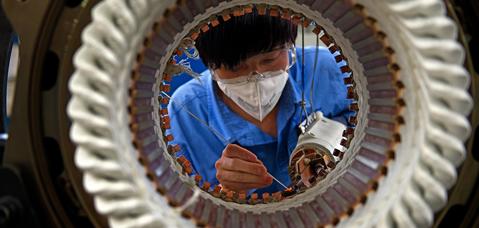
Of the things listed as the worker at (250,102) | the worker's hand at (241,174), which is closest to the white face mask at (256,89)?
the worker at (250,102)

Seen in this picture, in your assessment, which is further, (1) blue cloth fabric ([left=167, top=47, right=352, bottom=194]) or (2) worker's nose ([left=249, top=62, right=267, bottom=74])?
(1) blue cloth fabric ([left=167, top=47, right=352, bottom=194])

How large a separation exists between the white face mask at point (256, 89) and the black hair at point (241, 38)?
40 mm

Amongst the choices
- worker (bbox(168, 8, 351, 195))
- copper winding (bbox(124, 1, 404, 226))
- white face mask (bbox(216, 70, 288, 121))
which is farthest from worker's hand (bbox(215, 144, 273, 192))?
copper winding (bbox(124, 1, 404, 226))

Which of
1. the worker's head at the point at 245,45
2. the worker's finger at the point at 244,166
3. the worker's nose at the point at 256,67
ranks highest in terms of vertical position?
the worker's head at the point at 245,45

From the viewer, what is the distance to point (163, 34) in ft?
1.52

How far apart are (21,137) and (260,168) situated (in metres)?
0.64

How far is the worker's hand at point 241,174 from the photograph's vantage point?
993mm

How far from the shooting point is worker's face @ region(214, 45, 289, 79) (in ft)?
3.14

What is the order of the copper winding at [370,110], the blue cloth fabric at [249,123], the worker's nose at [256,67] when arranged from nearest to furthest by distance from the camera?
the copper winding at [370,110] < the worker's nose at [256,67] < the blue cloth fabric at [249,123]

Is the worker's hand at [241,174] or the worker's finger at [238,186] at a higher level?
the worker's hand at [241,174]

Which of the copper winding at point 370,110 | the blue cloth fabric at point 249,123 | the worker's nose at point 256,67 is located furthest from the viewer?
the blue cloth fabric at point 249,123

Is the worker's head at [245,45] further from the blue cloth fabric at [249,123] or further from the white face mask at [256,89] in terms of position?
the blue cloth fabric at [249,123]

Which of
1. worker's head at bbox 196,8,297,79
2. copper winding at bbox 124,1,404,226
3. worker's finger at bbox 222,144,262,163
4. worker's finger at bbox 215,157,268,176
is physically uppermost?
worker's head at bbox 196,8,297,79

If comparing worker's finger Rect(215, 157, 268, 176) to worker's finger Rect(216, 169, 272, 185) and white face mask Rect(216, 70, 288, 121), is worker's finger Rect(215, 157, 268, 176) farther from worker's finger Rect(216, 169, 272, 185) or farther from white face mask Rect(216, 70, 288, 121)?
white face mask Rect(216, 70, 288, 121)
